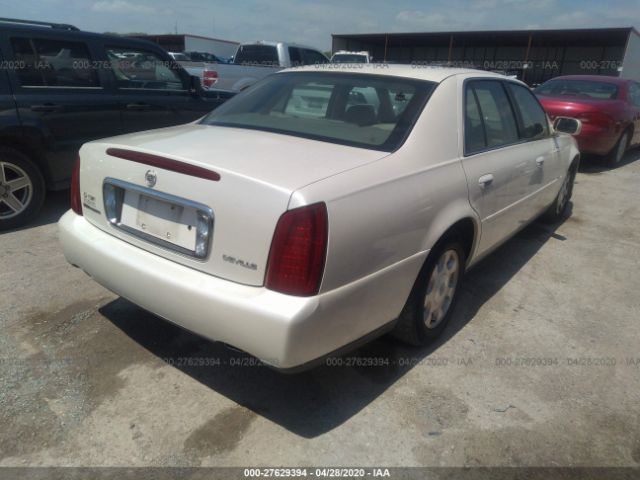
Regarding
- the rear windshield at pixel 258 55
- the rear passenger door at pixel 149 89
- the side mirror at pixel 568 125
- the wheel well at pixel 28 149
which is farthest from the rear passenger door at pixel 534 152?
the rear windshield at pixel 258 55

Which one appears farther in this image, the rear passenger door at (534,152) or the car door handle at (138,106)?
the car door handle at (138,106)

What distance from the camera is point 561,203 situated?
17.2 ft

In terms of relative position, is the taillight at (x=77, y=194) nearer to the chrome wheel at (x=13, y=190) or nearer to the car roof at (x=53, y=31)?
the chrome wheel at (x=13, y=190)

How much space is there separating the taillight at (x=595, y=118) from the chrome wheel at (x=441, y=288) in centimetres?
591

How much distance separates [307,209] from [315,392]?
3.49 ft

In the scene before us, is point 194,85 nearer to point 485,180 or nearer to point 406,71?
point 406,71

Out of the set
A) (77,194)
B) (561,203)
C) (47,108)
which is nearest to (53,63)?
(47,108)

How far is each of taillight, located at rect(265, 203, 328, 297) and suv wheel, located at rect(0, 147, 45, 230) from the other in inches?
135

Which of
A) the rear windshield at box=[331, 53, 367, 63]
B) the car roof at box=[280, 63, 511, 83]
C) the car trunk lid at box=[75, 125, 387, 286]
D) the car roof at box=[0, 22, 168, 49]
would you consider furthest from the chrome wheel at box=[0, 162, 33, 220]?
the rear windshield at box=[331, 53, 367, 63]

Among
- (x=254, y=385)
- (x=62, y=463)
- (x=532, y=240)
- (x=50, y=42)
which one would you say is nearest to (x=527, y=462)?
(x=254, y=385)

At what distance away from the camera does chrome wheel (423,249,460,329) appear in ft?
8.93

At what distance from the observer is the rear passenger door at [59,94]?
429cm

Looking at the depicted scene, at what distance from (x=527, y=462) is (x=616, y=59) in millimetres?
33268

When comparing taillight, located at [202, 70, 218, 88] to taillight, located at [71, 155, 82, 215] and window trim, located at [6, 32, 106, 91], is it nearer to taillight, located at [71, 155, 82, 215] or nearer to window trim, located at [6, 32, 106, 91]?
window trim, located at [6, 32, 106, 91]
